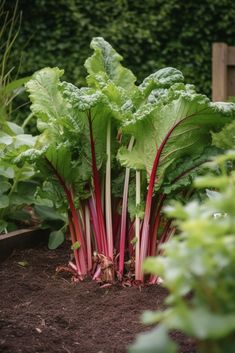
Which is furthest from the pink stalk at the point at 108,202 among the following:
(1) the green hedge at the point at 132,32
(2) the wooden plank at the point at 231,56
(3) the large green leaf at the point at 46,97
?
(1) the green hedge at the point at 132,32

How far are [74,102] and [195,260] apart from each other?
4.63 feet

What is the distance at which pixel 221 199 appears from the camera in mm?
951

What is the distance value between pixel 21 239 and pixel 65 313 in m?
0.92

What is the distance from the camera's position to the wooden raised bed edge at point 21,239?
2.85m

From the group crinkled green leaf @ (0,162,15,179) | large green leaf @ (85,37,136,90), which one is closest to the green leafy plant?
large green leaf @ (85,37,136,90)

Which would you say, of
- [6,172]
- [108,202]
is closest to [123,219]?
[108,202]

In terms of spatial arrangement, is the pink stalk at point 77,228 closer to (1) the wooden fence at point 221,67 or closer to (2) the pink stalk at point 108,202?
(2) the pink stalk at point 108,202

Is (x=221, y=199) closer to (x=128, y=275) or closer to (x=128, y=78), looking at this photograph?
(x=128, y=275)

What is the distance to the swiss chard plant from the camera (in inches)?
88.0

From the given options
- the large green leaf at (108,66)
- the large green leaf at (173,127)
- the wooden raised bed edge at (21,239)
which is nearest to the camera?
the large green leaf at (173,127)

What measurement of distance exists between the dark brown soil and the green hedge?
3162 mm

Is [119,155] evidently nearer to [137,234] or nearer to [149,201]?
[149,201]

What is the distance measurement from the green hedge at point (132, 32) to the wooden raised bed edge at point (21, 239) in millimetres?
2524

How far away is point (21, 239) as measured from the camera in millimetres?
→ 2979
